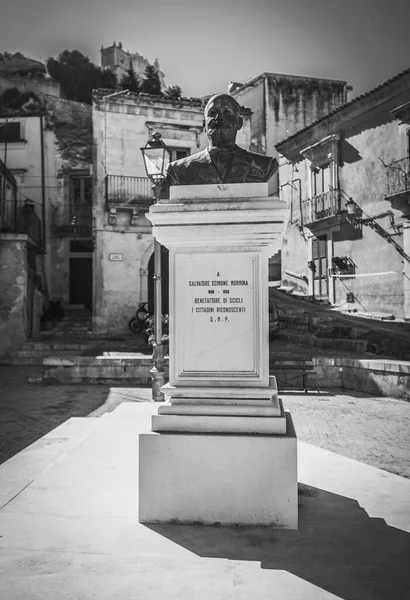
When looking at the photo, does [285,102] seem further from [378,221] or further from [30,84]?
[30,84]

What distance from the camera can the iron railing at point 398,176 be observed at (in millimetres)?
16344

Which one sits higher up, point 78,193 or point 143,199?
point 78,193

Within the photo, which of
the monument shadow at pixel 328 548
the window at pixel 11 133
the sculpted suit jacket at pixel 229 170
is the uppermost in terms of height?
the window at pixel 11 133

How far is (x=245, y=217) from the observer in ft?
10.0

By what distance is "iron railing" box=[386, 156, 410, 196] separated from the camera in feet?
53.6

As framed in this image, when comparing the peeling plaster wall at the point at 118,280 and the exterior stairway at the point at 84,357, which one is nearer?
the exterior stairway at the point at 84,357

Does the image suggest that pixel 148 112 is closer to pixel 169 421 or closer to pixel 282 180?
pixel 282 180

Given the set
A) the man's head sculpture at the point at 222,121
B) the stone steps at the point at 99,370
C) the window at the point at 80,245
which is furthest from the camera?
the window at the point at 80,245

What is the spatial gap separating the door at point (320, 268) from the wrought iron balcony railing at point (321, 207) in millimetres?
955

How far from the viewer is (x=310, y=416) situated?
7152 millimetres

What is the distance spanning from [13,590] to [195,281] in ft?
6.09

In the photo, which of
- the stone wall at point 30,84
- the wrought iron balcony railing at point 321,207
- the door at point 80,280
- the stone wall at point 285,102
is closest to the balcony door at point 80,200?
the door at point 80,280

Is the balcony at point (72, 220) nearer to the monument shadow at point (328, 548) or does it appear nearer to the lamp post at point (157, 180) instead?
the lamp post at point (157, 180)

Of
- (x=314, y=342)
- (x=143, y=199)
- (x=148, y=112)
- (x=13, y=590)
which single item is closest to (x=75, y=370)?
(x=314, y=342)
